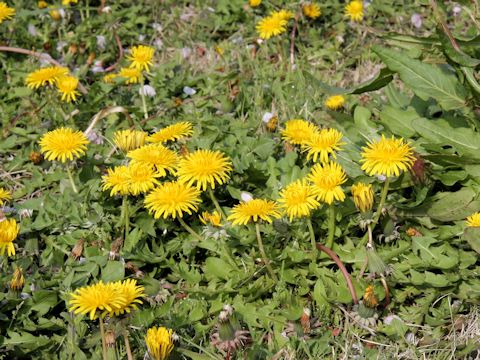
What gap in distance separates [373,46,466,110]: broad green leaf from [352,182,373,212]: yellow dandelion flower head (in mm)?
667

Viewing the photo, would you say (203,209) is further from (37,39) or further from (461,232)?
(37,39)

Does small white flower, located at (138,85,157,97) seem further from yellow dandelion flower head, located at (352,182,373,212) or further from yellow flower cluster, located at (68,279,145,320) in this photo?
yellow flower cluster, located at (68,279,145,320)

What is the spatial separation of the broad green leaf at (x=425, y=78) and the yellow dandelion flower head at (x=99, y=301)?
1.45 meters

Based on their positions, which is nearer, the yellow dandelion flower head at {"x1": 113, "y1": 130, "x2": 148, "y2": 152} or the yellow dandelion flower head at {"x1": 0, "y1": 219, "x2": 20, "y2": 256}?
the yellow dandelion flower head at {"x1": 0, "y1": 219, "x2": 20, "y2": 256}

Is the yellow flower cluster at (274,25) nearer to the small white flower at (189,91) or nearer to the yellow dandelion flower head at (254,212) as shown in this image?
the small white flower at (189,91)

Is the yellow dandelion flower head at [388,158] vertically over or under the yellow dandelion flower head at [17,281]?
over

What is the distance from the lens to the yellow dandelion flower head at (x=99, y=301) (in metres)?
2.12

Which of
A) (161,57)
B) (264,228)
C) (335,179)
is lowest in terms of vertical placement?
(161,57)

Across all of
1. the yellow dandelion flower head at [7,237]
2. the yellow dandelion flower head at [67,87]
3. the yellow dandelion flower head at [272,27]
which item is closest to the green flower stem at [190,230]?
the yellow dandelion flower head at [7,237]

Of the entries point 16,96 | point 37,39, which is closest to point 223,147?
point 16,96

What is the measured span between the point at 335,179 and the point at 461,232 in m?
0.56

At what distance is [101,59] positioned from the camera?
13.7 feet

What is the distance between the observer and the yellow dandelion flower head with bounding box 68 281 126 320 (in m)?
2.12

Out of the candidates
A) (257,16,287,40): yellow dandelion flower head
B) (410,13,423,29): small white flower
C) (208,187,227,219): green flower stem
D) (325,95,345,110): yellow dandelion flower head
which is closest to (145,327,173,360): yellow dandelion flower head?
(208,187,227,219): green flower stem
